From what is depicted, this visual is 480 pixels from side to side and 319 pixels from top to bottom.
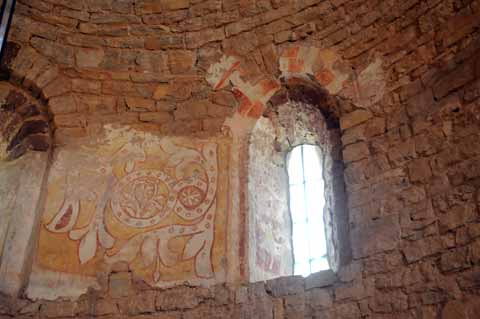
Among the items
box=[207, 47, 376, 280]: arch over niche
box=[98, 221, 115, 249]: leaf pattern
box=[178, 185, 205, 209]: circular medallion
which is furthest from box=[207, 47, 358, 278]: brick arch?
box=[98, 221, 115, 249]: leaf pattern

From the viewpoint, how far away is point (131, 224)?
4773 mm

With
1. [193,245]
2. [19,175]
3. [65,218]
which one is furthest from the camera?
[19,175]

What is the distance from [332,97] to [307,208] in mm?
873

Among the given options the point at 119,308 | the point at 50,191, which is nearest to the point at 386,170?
the point at 119,308

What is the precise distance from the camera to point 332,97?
190 inches

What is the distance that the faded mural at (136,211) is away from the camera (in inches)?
180

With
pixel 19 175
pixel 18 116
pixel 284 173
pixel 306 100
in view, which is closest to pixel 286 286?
pixel 284 173

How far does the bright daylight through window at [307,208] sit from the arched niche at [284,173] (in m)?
0.06

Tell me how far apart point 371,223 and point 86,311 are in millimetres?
1995

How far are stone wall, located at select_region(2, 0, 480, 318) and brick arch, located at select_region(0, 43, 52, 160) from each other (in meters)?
0.05

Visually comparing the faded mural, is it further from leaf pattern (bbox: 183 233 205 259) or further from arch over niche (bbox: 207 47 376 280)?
arch over niche (bbox: 207 47 376 280)

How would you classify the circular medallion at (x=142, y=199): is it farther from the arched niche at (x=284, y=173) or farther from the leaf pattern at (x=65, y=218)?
the arched niche at (x=284, y=173)

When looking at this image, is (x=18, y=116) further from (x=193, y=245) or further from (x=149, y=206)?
(x=193, y=245)

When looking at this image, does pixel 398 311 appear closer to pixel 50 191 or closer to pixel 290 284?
pixel 290 284
